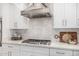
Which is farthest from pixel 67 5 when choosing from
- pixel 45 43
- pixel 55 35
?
pixel 45 43

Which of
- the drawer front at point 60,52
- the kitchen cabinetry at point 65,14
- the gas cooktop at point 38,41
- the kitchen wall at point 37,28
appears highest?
the kitchen cabinetry at point 65,14

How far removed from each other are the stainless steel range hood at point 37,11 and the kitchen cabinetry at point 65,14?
3.6 inches

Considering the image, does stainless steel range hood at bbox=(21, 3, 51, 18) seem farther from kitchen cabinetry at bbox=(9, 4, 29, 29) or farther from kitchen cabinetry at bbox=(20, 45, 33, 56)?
kitchen cabinetry at bbox=(20, 45, 33, 56)

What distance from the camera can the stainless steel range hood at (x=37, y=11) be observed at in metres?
1.27

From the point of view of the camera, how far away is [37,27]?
4.18ft

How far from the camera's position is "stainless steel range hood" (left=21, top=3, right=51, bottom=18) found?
1.27 m

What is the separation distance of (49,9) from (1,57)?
0.67 meters

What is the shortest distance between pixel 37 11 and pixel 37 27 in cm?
16

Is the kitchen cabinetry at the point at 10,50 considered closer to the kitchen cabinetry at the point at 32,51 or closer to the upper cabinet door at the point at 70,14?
the kitchen cabinetry at the point at 32,51

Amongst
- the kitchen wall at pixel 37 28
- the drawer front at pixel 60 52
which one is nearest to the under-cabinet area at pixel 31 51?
the drawer front at pixel 60 52

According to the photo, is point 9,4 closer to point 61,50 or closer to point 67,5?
point 67,5

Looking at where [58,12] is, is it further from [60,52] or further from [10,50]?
[10,50]

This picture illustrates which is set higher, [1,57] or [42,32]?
[42,32]

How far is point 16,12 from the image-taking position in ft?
4.24
